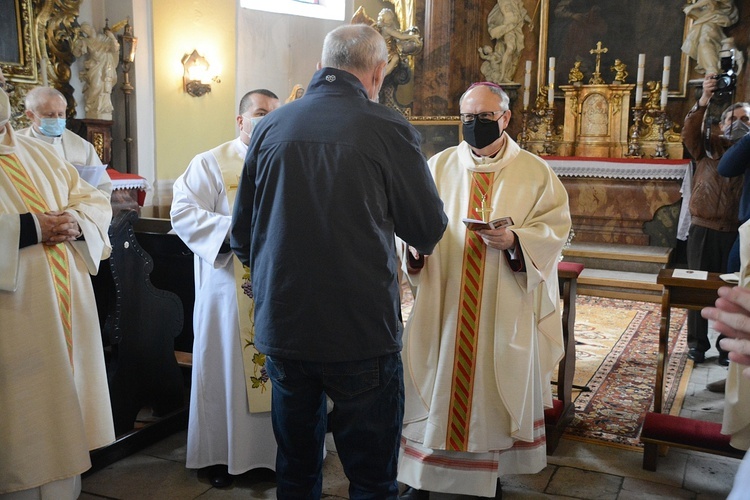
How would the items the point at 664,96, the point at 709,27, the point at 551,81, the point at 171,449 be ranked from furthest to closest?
1. the point at 551,81
2. the point at 664,96
3. the point at 709,27
4. the point at 171,449

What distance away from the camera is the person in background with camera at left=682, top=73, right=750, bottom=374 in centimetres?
511

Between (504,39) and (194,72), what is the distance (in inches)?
170

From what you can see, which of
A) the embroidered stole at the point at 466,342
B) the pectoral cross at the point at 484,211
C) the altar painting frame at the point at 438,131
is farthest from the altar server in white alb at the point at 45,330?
the altar painting frame at the point at 438,131

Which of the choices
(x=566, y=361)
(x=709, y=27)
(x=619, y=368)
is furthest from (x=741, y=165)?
(x=709, y=27)

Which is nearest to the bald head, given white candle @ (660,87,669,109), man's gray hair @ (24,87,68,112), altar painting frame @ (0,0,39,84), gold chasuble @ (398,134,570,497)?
man's gray hair @ (24,87,68,112)

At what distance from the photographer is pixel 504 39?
33.3 ft

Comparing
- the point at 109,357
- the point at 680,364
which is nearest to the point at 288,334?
the point at 109,357

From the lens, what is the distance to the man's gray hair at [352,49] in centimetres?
213

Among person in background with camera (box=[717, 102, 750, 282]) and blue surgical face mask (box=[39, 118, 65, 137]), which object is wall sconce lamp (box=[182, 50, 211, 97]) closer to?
blue surgical face mask (box=[39, 118, 65, 137])

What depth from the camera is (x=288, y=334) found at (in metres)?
2.12

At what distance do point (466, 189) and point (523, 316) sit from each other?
1.99ft

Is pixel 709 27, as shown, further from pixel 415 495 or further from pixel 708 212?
pixel 415 495

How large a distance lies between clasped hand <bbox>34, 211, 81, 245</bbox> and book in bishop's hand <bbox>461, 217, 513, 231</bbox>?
1.51 metres

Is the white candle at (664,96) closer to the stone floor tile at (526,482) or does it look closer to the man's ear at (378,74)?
the stone floor tile at (526,482)
